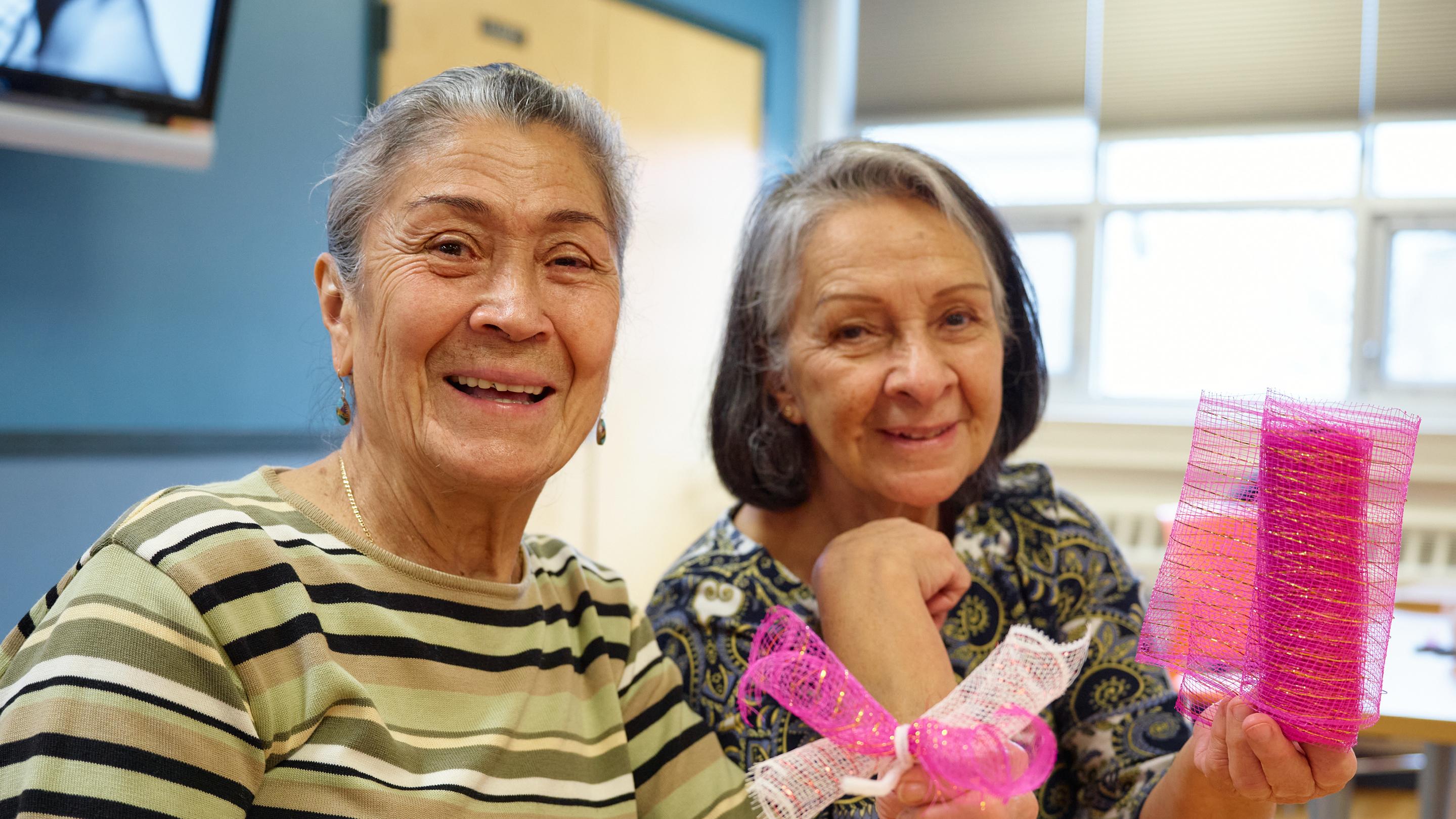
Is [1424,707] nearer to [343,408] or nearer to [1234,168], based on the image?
[343,408]

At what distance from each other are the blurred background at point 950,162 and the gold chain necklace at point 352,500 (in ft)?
5.83

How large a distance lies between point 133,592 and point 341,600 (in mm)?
190

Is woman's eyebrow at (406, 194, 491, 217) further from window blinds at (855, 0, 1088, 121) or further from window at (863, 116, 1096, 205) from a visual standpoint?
window blinds at (855, 0, 1088, 121)

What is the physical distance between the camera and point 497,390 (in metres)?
1.13

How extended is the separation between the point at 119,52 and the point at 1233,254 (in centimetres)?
405

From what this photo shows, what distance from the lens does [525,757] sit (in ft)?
3.63

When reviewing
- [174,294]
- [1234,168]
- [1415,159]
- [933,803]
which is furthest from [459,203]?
[1415,159]

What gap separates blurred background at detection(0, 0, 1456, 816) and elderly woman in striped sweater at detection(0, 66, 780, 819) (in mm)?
1814

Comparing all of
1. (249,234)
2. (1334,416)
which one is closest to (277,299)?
(249,234)

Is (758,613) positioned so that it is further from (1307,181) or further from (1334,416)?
(1307,181)

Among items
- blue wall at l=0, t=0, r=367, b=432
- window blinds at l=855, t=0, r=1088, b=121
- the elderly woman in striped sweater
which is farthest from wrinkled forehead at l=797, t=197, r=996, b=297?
window blinds at l=855, t=0, r=1088, b=121

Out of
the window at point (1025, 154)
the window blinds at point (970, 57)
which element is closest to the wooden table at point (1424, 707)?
the window at point (1025, 154)

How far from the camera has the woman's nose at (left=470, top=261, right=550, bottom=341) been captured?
1.09 meters

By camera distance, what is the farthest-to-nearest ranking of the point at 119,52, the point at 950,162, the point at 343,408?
the point at 950,162 → the point at 119,52 → the point at 343,408
